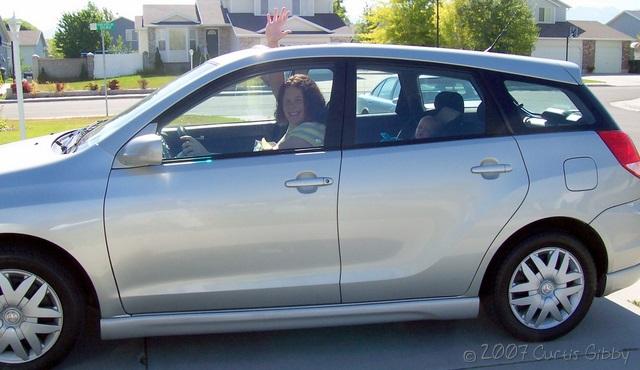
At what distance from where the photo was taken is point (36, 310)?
3506 mm

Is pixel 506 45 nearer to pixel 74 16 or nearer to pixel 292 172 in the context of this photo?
pixel 74 16

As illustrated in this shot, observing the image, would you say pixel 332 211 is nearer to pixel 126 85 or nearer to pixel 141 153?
pixel 141 153

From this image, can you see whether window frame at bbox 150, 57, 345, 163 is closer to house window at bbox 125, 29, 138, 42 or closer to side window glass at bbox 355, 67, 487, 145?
side window glass at bbox 355, 67, 487, 145

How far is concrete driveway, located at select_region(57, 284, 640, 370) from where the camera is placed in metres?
3.79

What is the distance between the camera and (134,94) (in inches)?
1312

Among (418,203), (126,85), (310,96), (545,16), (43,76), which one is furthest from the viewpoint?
(545,16)

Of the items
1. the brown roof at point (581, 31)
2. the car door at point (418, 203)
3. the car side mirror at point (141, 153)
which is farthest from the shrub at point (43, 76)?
the car door at point (418, 203)

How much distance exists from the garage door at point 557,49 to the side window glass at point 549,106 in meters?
50.0

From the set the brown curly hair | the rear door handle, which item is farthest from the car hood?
the rear door handle

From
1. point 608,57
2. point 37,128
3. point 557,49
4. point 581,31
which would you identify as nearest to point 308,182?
point 37,128

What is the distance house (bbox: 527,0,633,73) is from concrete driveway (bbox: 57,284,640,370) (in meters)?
51.2

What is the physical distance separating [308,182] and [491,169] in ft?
3.41

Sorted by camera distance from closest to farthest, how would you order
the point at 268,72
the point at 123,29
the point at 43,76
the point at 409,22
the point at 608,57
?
the point at 268,72
the point at 409,22
the point at 43,76
the point at 608,57
the point at 123,29

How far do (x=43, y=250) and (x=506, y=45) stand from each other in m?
38.0
